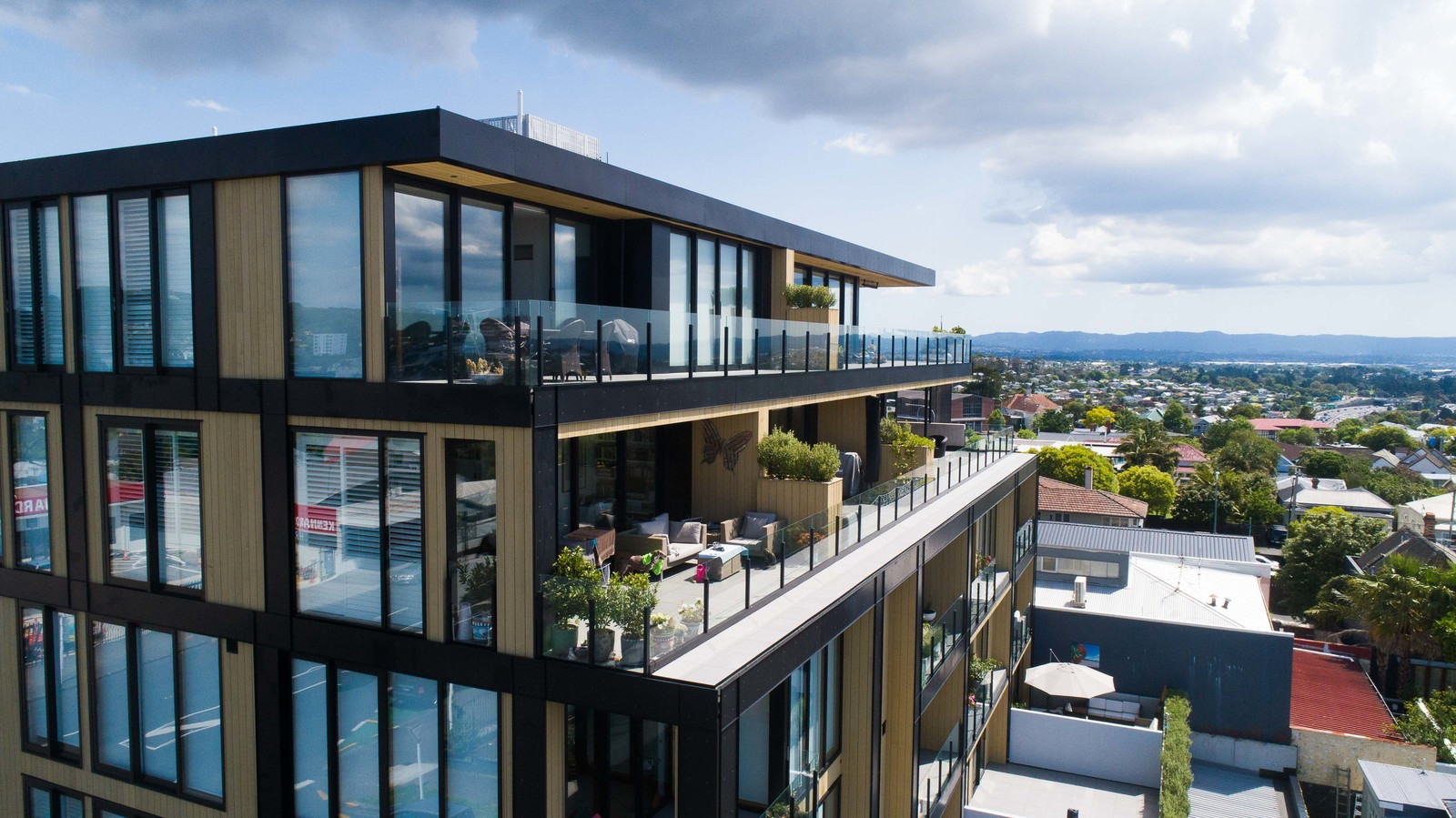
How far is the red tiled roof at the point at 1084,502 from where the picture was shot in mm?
44938

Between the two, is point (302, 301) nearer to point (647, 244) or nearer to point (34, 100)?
point (647, 244)

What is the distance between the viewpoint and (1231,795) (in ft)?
81.4

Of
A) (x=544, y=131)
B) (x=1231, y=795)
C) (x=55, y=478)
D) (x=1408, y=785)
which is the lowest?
(x=1231, y=795)

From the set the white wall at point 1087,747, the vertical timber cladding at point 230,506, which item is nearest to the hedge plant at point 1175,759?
the white wall at point 1087,747

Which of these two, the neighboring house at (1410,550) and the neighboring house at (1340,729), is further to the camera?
the neighboring house at (1410,550)

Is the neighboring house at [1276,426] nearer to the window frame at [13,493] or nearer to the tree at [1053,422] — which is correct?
the tree at [1053,422]

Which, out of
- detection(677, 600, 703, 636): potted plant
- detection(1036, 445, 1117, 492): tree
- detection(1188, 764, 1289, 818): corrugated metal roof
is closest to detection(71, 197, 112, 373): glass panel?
detection(677, 600, 703, 636): potted plant

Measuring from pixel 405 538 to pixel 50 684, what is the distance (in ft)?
24.6

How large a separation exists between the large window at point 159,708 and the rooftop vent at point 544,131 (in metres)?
8.28

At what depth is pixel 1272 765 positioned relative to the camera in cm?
2630

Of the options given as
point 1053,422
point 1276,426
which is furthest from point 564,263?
point 1276,426

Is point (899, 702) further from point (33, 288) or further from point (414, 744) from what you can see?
point (33, 288)

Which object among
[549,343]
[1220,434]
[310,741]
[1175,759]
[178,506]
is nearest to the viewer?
[549,343]

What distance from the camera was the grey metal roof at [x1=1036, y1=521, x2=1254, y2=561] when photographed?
117 feet
